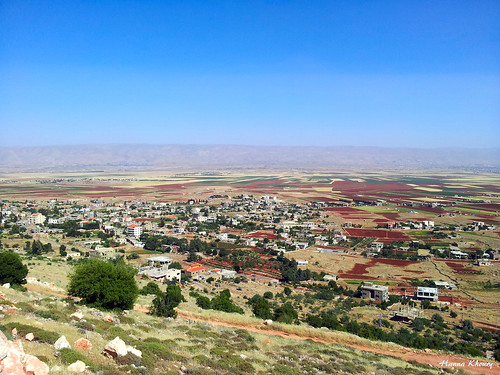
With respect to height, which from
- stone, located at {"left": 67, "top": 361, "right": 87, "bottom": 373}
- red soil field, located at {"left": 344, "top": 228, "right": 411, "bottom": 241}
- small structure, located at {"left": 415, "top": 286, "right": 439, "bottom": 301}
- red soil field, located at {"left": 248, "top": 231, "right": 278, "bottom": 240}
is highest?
stone, located at {"left": 67, "top": 361, "right": 87, "bottom": 373}

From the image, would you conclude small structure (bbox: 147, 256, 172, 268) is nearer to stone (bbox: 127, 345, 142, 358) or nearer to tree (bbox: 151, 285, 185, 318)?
tree (bbox: 151, 285, 185, 318)

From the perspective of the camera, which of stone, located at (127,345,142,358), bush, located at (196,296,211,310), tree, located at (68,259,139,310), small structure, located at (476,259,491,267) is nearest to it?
stone, located at (127,345,142,358)

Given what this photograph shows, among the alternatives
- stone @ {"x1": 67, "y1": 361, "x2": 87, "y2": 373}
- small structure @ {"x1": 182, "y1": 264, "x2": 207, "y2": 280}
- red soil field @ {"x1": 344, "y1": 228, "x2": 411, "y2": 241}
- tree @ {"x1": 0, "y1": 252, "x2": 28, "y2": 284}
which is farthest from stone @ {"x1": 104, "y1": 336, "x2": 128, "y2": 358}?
red soil field @ {"x1": 344, "y1": 228, "x2": 411, "y2": 241}

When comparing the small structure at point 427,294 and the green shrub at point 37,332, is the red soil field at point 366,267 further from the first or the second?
the green shrub at point 37,332

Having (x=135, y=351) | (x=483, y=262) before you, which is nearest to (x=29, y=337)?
(x=135, y=351)

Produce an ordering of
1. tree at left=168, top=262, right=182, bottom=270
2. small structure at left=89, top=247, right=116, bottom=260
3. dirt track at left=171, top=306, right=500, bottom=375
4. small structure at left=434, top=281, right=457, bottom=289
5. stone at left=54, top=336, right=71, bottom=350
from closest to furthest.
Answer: stone at left=54, top=336, right=71, bottom=350
dirt track at left=171, top=306, right=500, bottom=375
small structure at left=434, top=281, right=457, bottom=289
tree at left=168, top=262, right=182, bottom=270
small structure at left=89, top=247, right=116, bottom=260

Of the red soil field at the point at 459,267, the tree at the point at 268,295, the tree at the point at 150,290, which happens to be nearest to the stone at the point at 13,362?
the tree at the point at 150,290

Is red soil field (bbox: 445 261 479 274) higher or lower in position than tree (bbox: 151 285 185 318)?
lower

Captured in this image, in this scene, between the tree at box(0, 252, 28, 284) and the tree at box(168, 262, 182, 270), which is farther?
the tree at box(168, 262, 182, 270)

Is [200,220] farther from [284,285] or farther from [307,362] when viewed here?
[307,362]
